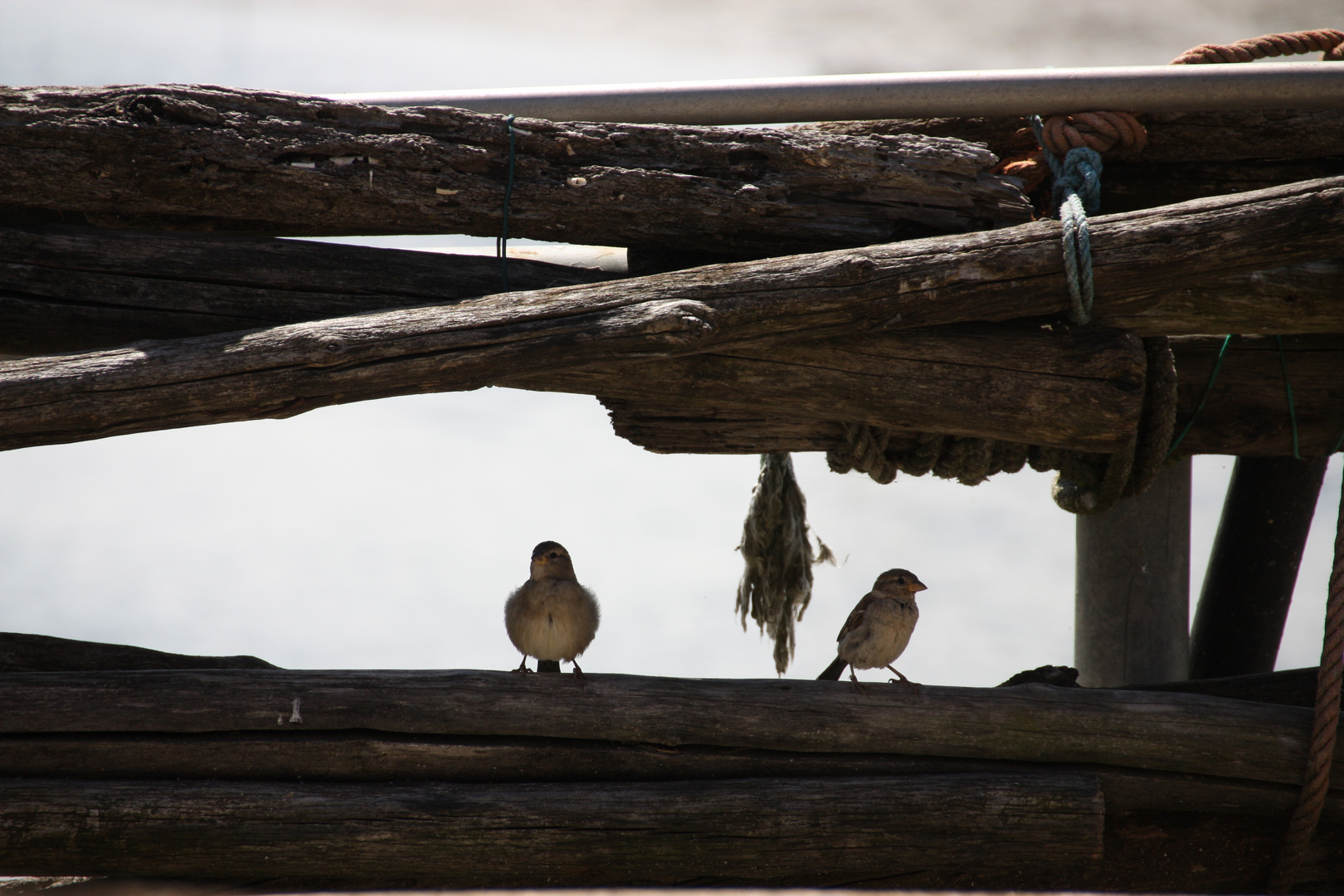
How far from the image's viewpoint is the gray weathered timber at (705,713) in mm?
3260

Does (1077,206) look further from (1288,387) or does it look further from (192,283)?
(192,283)

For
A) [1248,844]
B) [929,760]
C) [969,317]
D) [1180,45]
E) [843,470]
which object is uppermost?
[1180,45]

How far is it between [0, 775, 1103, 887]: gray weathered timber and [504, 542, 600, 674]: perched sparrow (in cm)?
102

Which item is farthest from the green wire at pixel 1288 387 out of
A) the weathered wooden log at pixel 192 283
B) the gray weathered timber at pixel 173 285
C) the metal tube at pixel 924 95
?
the gray weathered timber at pixel 173 285

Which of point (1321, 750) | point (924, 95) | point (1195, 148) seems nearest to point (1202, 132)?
point (1195, 148)

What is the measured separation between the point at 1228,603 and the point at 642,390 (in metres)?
3.92

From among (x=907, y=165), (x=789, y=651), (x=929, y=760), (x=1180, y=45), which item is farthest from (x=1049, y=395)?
(x=1180, y=45)

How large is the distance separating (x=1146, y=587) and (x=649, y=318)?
3936 millimetres

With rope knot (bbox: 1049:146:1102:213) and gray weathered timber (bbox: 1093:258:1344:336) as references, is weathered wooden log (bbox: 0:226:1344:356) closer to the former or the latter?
gray weathered timber (bbox: 1093:258:1344:336)

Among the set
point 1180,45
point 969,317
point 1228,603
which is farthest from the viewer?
point 1180,45

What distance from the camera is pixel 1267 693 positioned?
404 centimetres

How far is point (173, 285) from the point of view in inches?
131

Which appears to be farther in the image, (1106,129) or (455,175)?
(1106,129)

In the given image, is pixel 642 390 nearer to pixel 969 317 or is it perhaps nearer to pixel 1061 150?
pixel 969 317
